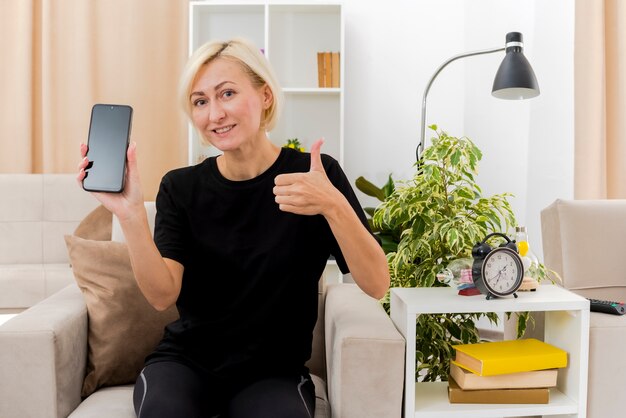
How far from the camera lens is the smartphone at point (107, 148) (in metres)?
1.26

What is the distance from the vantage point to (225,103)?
1403 millimetres

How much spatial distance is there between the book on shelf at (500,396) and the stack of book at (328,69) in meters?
2.32

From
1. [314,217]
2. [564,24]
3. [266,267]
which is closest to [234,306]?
[266,267]

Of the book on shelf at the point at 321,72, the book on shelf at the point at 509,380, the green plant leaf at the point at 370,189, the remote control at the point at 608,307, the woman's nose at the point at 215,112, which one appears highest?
the book on shelf at the point at 321,72

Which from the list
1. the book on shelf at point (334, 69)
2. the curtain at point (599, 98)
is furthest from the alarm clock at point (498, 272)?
the book on shelf at point (334, 69)

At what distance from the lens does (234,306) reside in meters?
1.40

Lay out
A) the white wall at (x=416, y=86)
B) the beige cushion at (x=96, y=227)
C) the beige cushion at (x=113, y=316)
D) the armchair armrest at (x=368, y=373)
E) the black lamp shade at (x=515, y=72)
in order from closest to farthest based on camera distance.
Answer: the armchair armrest at (x=368, y=373) < the beige cushion at (x=113, y=316) < the black lamp shade at (x=515, y=72) < the beige cushion at (x=96, y=227) < the white wall at (x=416, y=86)

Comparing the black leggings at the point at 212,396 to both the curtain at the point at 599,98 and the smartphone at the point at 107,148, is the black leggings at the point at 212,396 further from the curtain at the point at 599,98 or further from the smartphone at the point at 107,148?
the curtain at the point at 599,98

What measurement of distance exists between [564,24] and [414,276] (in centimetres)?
166

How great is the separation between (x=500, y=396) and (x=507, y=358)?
96 millimetres

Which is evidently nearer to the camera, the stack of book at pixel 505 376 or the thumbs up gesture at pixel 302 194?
the thumbs up gesture at pixel 302 194

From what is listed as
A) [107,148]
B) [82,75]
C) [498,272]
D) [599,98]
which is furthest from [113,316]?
[82,75]

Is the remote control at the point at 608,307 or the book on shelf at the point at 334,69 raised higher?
the book on shelf at the point at 334,69

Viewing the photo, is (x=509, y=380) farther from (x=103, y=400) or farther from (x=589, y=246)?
(x=103, y=400)
